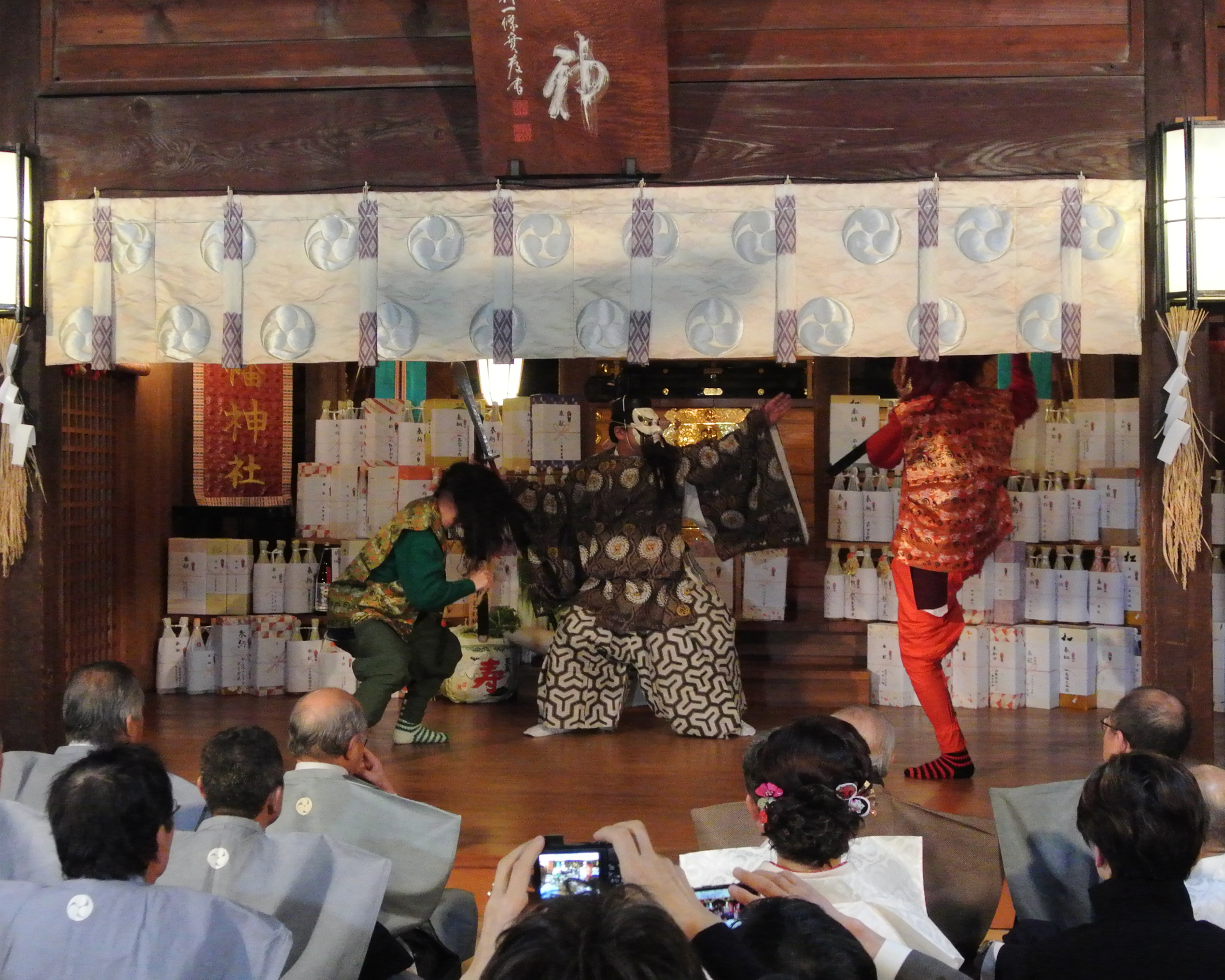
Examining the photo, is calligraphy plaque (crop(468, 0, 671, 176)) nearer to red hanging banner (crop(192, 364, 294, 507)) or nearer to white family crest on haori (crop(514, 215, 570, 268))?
white family crest on haori (crop(514, 215, 570, 268))

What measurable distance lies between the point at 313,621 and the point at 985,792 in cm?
412

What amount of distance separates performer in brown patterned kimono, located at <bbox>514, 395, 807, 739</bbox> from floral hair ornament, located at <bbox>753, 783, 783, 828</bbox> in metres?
4.04

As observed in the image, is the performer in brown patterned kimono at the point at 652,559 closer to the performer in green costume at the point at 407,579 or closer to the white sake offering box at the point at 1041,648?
the performer in green costume at the point at 407,579

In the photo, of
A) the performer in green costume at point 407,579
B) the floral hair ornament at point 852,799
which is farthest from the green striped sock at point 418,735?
the floral hair ornament at point 852,799

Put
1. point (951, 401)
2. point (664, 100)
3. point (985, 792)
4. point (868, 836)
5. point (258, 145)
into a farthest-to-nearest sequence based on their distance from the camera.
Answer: point (951, 401), point (985, 792), point (258, 145), point (664, 100), point (868, 836)

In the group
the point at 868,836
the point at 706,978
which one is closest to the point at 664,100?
the point at 868,836

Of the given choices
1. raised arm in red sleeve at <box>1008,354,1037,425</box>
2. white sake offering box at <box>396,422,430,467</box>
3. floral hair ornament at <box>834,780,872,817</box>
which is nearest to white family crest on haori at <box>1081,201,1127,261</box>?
raised arm in red sleeve at <box>1008,354,1037,425</box>

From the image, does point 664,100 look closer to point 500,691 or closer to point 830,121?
point 830,121

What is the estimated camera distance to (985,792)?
532 cm

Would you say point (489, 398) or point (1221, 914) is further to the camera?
point (489, 398)

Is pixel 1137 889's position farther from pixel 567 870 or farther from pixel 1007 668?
pixel 1007 668

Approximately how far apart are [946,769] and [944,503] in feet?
3.59

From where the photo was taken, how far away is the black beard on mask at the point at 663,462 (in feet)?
21.7

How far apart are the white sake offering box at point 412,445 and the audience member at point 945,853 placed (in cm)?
500
